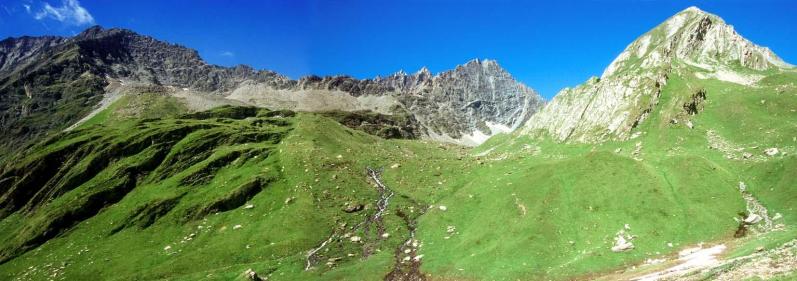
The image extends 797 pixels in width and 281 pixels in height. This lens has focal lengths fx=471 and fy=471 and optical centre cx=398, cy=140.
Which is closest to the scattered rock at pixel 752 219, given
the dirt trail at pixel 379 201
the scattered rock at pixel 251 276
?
the dirt trail at pixel 379 201

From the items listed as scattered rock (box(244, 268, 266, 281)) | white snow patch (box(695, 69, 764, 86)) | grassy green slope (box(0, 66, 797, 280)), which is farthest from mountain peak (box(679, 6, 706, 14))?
scattered rock (box(244, 268, 266, 281))

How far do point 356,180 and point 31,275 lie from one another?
67.1 meters

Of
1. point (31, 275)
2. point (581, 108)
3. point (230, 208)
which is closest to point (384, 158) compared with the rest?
point (230, 208)

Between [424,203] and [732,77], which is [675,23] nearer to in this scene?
[732,77]

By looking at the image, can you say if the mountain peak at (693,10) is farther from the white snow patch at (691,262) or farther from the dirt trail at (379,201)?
the white snow patch at (691,262)

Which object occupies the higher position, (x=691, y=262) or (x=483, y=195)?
(x=483, y=195)

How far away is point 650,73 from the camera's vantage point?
4776 inches

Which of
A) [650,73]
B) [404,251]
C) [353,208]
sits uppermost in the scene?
[650,73]

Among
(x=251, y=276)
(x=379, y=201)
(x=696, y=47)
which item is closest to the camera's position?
(x=251, y=276)

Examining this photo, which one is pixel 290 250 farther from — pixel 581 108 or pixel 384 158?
pixel 581 108

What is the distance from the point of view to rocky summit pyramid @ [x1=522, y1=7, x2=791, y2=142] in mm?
115875

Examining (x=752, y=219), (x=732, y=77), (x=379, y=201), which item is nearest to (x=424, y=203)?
(x=379, y=201)

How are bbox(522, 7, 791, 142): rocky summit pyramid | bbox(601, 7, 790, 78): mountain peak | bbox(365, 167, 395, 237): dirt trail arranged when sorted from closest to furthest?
bbox(365, 167, 395, 237): dirt trail < bbox(522, 7, 791, 142): rocky summit pyramid < bbox(601, 7, 790, 78): mountain peak

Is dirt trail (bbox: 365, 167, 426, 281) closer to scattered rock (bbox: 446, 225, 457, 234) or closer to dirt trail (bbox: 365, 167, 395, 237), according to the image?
dirt trail (bbox: 365, 167, 395, 237)
